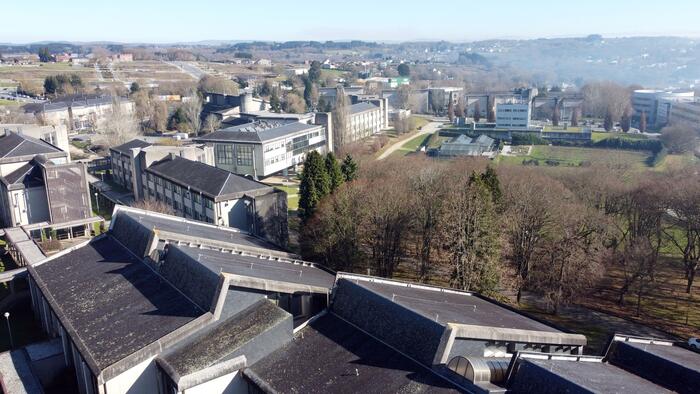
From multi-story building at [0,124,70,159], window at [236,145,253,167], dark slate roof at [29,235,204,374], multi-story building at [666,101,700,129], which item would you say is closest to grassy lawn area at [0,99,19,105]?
multi-story building at [0,124,70,159]

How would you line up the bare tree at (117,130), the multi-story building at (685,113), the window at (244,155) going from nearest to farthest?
the window at (244,155)
the bare tree at (117,130)
the multi-story building at (685,113)

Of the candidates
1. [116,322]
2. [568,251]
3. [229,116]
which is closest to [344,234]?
[568,251]

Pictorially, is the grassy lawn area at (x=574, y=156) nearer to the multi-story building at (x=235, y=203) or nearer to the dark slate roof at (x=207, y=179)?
the multi-story building at (x=235, y=203)

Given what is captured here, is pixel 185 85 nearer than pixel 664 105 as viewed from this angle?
No

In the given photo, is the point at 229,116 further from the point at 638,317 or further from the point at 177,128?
the point at 638,317

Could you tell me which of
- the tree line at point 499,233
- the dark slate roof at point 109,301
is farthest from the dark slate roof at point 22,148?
the tree line at point 499,233

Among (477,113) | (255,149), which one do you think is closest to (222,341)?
(255,149)

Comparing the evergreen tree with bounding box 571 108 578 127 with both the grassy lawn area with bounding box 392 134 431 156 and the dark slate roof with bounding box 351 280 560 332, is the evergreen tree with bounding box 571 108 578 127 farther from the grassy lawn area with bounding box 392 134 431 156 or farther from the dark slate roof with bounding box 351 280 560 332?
the dark slate roof with bounding box 351 280 560 332
